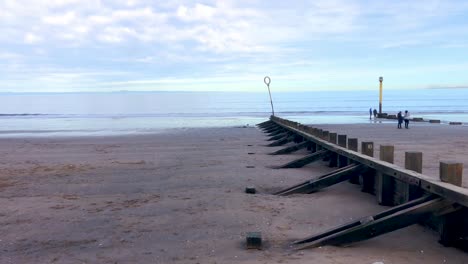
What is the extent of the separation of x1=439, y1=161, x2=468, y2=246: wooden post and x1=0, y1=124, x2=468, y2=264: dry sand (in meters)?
0.14

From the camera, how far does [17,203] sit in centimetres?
909

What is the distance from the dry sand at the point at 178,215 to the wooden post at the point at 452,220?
143 mm

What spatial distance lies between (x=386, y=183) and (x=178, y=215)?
3425 mm

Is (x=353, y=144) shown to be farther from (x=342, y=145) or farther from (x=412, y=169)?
(x=412, y=169)

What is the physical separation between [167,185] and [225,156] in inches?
216

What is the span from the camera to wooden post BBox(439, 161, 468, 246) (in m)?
5.70

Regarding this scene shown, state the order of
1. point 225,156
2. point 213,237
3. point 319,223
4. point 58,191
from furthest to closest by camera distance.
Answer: point 225,156 < point 58,191 < point 319,223 < point 213,237

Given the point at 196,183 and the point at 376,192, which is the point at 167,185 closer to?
the point at 196,183

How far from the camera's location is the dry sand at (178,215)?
19.3 ft

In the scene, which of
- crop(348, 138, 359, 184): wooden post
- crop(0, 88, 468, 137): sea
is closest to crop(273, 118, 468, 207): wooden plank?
crop(348, 138, 359, 184): wooden post

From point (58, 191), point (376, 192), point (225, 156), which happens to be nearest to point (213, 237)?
point (376, 192)

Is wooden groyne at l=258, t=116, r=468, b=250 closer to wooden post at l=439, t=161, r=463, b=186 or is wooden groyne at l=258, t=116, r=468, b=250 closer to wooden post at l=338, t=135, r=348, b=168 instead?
wooden post at l=439, t=161, r=463, b=186

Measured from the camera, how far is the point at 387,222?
18.7 feet

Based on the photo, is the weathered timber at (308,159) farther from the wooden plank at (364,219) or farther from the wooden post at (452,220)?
the wooden post at (452,220)
